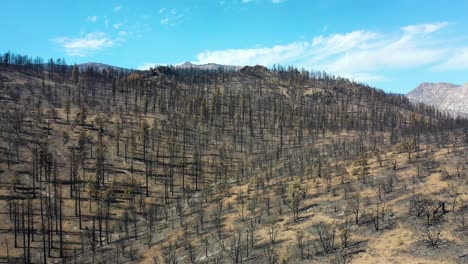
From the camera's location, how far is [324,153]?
13850 centimetres

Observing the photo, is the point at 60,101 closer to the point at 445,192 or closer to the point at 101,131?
the point at 101,131

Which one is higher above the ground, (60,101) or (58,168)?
(60,101)

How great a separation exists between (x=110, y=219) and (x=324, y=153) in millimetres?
82350

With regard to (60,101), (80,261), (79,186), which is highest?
(60,101)

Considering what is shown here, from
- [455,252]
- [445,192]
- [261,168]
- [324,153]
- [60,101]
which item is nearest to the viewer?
[455,252]

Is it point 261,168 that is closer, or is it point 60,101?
point 261,168

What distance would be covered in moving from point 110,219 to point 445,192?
254 feet

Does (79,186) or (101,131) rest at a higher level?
(101,131)

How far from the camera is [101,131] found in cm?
14338

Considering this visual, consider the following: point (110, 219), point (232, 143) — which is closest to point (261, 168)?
point (232, 143)

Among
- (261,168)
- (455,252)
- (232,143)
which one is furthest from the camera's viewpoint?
(232,143)

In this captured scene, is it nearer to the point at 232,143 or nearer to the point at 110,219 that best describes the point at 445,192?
the point at 110,219

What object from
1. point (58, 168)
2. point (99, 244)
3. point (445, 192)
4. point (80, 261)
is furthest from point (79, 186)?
point (445, 192)

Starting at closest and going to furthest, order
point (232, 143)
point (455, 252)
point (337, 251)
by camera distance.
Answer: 1. point (455, 252)
2. point (337, 251)
3. point (232, 143)
